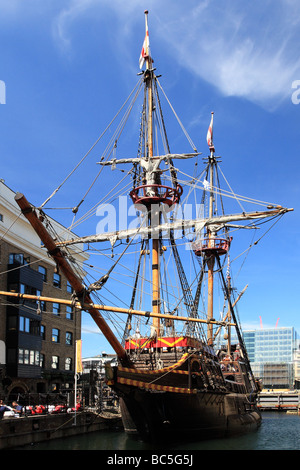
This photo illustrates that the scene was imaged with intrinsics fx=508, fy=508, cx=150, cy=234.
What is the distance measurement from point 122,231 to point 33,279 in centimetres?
1232

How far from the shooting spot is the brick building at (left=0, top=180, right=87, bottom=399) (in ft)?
132

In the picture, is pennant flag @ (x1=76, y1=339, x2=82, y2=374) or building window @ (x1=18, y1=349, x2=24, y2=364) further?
building window @ (x1=18, y1=349, x2=24, y2=364)

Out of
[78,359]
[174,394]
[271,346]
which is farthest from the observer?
[271,346]

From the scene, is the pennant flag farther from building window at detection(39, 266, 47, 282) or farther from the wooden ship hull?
building window at detection(39, 266, 47, 282)

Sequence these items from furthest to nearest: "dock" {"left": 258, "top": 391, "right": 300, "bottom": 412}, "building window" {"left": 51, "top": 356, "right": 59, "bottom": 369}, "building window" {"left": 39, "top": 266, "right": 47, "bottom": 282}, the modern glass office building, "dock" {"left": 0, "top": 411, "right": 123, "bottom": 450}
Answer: the modern glass office building
"dock" {"left": 258, "top": 391, "right": 300, "bottom": 412}
"building window" {"left": 51, "top": 356, "right": 59, "bottom": 369}
"building window" {"left": 39, "top": 266, "right": 47, "bottom": 282}
"dock" {"left": 0, "top": 411, "right": 123, "bottom": 450}

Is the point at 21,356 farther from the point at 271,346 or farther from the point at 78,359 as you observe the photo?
the point at 271,346

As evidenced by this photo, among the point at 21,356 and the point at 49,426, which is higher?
the point at 21,356

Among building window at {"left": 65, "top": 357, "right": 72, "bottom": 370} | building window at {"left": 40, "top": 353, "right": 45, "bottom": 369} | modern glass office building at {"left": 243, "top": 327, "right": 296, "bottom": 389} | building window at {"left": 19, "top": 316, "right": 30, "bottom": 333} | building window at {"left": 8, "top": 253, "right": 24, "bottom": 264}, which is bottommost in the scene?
modern glass office building at {"left": 243, "top": 327, "right": 296, "bottom": 389}

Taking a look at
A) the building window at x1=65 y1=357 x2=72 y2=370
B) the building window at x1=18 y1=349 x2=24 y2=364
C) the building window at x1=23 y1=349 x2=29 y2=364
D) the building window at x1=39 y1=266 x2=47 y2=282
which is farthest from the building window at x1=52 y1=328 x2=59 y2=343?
the building window at x1=18 y1=349 x2=24 y2=364

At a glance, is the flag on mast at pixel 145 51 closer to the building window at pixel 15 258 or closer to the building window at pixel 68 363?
the building window at pixel 15 258

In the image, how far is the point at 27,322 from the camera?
139ft

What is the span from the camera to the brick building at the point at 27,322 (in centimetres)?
4034

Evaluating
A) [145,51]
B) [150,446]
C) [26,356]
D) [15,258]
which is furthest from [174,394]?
[145,51]
